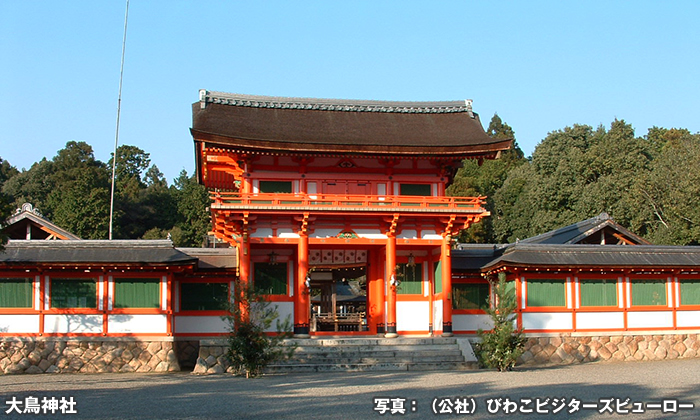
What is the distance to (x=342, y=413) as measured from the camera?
43.1 ft

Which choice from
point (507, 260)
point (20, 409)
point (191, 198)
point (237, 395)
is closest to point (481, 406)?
point (237, 395)

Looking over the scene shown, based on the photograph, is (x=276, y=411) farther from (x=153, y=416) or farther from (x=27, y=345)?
(x=27, y=345)

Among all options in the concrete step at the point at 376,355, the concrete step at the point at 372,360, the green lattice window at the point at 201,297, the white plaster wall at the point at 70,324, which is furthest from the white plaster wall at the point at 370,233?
the white plaster wall at the point at 70,324

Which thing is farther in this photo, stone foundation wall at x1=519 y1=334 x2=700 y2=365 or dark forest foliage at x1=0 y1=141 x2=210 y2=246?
dark forest foliage at x1=0 y1=141 x2=210 y2=246

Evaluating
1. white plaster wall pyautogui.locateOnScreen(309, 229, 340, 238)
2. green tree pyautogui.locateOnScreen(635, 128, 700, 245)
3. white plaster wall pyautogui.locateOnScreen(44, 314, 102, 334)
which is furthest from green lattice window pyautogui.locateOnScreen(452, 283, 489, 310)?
green tree pyautogui.locateOnScreen(635, 128, 700, 245)

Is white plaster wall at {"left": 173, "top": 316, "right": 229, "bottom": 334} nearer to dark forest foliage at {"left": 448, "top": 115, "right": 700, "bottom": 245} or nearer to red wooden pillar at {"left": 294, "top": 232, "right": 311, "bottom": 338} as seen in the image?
red wooden pillar at {"left": 294, "top": 232, "right": 311, "bottom": 338}

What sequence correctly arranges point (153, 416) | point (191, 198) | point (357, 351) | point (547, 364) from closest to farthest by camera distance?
point (153, 416) < point (357, 351) < point (547, 364) < point (191, 198)

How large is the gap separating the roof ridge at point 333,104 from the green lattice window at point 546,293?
849 cm

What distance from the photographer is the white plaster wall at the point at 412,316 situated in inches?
1083

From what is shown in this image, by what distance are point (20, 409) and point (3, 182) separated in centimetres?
7277

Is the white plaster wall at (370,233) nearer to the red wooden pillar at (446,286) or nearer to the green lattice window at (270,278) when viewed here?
the red wooden pillar at (446,286)

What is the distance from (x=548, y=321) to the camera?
2595 cm

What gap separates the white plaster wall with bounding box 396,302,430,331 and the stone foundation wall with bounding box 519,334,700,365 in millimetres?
4090

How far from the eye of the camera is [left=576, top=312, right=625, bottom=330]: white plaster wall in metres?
26.2
